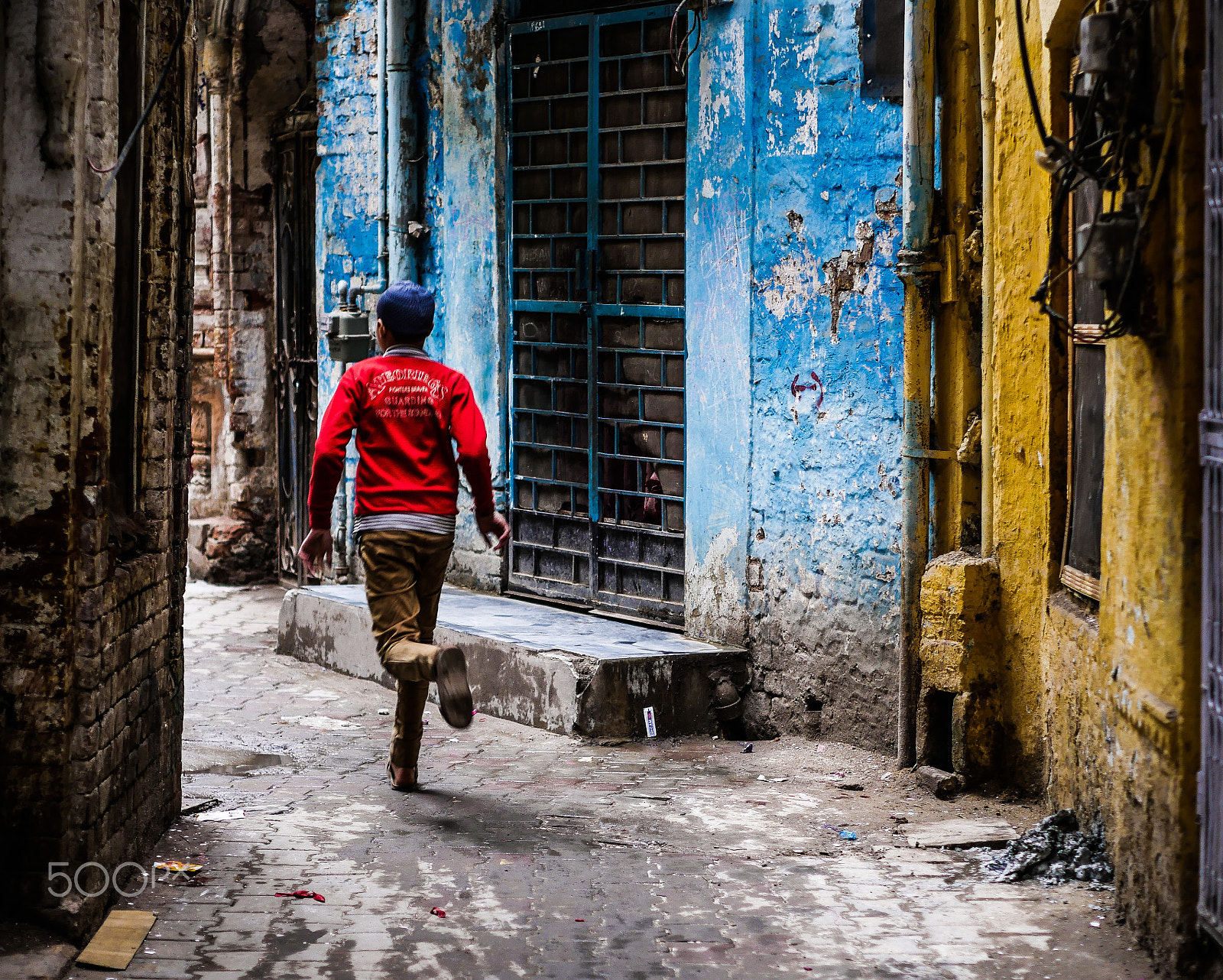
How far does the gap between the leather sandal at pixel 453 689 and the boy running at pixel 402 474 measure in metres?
0.27

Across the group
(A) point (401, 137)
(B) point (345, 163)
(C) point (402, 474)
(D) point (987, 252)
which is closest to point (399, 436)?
(C) point (402, 474)

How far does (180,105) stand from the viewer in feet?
16.0

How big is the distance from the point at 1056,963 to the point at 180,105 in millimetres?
3701

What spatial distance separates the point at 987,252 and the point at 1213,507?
232 centimetres

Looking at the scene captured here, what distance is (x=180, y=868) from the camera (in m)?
4.56

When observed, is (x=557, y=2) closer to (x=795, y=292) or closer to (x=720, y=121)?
(x=720, y=121)

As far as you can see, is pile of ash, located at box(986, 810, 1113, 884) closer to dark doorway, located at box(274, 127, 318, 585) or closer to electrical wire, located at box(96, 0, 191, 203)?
electrical wire, located at box(96, 0, 191, 203)

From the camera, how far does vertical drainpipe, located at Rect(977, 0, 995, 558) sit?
557cm

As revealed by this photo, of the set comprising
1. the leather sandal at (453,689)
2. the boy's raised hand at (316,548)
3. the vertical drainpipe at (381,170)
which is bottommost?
the leather sandal at (453,689)

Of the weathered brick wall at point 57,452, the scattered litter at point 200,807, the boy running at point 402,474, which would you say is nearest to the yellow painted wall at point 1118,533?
the boy running at point 402,474

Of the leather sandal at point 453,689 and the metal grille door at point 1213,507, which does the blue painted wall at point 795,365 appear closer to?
the leather sandal at point 453,689

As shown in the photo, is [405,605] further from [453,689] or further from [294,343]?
[294,343]

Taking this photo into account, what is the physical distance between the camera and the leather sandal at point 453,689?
5.12 m

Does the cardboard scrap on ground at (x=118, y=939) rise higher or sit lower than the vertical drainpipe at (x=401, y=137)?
lower
